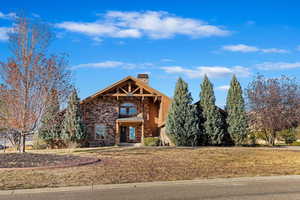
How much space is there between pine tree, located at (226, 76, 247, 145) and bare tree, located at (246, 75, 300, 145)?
3.93 meters

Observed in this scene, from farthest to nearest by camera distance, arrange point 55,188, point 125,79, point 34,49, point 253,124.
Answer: point 253,124 → point 125,79 → point 34,49 → point 55,188

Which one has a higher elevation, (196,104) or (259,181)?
(196,104)

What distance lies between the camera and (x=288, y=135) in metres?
31.4

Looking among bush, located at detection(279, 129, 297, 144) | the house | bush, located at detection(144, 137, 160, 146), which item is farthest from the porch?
bush, located at detection(279, 129, 297, 144)

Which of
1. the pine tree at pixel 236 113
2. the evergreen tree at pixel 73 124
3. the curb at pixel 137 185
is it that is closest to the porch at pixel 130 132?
the evergreen tree at pixel 73 124

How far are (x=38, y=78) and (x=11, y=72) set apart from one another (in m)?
1.43

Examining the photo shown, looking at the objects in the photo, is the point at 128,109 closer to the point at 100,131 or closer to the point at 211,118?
the point at 100,131

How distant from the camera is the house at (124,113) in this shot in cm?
2769

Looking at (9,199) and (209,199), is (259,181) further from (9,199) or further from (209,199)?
(9,199)

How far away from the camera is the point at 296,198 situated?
6715 mm

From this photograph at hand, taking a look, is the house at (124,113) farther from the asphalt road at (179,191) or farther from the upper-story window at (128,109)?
the asphalt road at (179,191)

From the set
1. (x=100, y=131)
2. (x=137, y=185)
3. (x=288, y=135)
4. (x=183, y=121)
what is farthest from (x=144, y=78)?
(x=137, y=185)

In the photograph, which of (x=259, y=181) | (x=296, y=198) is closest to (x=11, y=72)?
(x=259, y=181)

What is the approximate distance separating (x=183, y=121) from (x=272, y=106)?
31.2ft
